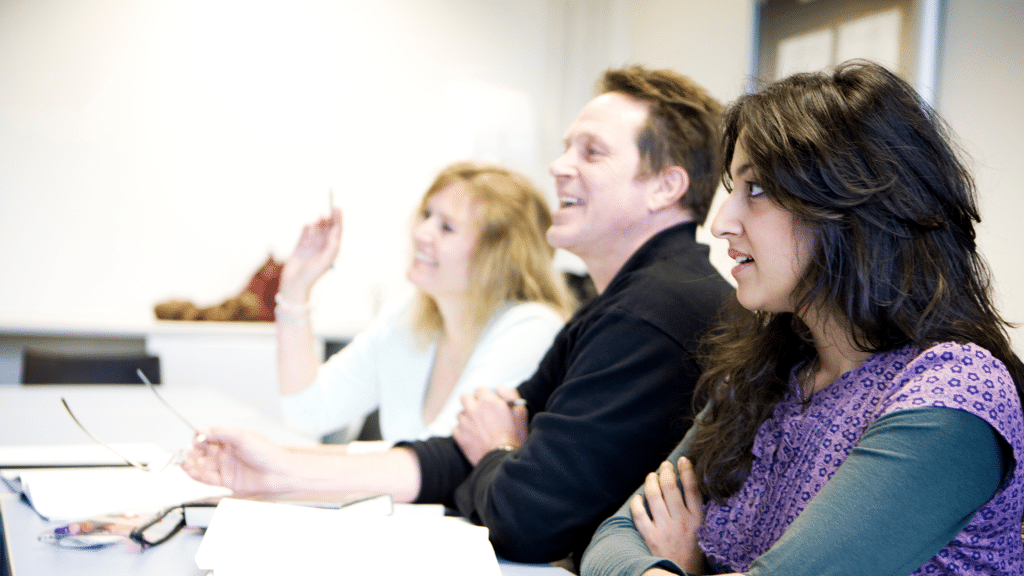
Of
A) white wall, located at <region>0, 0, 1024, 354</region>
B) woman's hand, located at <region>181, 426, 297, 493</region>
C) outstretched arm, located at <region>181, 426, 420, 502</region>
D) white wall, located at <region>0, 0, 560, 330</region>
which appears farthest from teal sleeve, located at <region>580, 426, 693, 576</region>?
white wall, located at <region>0, 0, 560, 330</region>

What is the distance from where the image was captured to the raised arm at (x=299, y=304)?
75.1 inches

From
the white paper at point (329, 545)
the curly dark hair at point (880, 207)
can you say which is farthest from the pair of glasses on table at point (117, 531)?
the curly dark hair at point (880, 207)

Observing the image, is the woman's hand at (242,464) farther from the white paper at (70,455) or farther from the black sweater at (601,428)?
the black sweater at (601,428)

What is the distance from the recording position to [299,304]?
1.93 m

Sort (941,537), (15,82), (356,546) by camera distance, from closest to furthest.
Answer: (941,537)
(356,546)
(15,82)

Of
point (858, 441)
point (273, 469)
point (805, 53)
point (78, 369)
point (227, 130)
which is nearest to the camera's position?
point (858, 441)

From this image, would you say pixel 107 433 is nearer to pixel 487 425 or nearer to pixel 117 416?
pixel 117 416

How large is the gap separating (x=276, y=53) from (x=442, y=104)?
33.7 inches

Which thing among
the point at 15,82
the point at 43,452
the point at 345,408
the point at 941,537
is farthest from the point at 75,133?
the point at 941,537

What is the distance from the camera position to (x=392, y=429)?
198 cm

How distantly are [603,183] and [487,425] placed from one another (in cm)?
50

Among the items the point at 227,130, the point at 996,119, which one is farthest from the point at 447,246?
the point at 227,130

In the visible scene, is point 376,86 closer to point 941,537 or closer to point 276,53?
point 276,53

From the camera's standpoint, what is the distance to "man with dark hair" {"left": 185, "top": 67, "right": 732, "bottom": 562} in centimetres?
106
